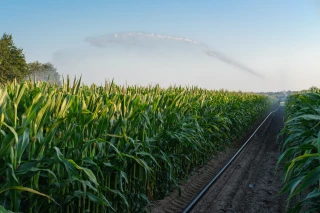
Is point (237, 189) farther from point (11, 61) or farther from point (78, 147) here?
point (11, 61)

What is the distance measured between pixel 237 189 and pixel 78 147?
17.2ft

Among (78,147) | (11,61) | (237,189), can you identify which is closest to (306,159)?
(78,147)

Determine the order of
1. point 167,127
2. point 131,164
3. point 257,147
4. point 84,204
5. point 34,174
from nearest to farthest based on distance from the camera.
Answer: point 34,174
point 84,204
point 131,164
point 167,127
point 257,147

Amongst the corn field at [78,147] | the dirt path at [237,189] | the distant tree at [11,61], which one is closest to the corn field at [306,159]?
the corn field at [78,147]

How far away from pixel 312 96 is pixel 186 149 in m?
3.76

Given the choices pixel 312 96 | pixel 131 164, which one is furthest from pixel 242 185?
pixel 131 164

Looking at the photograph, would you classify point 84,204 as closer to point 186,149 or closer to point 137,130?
point 137,130

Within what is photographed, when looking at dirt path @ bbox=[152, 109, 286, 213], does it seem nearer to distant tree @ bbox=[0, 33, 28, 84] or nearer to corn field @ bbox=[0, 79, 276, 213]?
corn field @ bbox=[0, 79, 276, 213]

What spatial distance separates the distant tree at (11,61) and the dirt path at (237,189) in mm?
43933

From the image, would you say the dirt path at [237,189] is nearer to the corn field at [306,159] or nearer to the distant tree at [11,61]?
the corn field at [306,159]

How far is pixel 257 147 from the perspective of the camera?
1547 cm

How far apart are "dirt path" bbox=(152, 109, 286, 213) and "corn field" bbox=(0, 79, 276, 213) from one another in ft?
2.39

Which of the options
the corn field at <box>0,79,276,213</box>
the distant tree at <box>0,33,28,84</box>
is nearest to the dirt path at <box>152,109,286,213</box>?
the corn field at <box>0,79,276,213</box>

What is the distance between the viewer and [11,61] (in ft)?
177
